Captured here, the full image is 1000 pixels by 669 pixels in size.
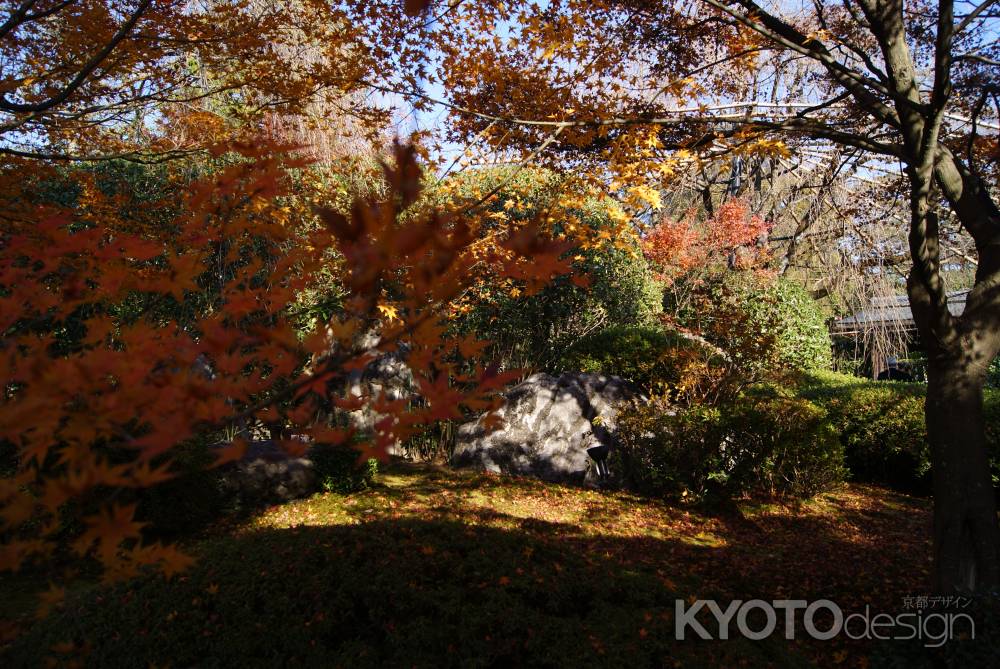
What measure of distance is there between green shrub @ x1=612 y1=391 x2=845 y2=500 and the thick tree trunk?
2432 millimetres

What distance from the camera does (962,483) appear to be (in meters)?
3.16

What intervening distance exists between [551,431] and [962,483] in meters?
4.29

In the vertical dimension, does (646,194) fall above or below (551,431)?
above

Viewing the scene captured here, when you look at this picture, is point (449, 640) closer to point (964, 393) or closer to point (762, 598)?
point (762, 598)

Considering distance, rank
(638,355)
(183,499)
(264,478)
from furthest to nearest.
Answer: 1. (638,355)
2. (264,478)
3. (183,499)

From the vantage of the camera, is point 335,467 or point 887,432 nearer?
point 335,467

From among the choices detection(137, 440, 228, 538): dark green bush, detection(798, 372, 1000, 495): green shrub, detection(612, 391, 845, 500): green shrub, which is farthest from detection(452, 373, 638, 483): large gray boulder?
detection(137, 440, 228, 538): dark green bush

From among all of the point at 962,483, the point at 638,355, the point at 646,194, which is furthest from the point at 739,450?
the point at 646,194

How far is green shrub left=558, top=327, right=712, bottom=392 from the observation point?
23.7ft

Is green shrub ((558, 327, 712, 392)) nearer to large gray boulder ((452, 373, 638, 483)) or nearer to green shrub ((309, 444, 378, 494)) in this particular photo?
large gray boulder ((452, 373, 638, 483))

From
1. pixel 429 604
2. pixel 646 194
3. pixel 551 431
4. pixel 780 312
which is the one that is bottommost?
→ pixel 429 604

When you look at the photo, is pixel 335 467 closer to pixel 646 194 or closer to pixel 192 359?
pixel 646 194

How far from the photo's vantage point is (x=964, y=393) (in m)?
3.21

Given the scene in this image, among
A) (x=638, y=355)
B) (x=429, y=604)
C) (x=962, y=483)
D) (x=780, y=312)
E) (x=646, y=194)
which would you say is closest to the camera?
(x=429, y=604)
